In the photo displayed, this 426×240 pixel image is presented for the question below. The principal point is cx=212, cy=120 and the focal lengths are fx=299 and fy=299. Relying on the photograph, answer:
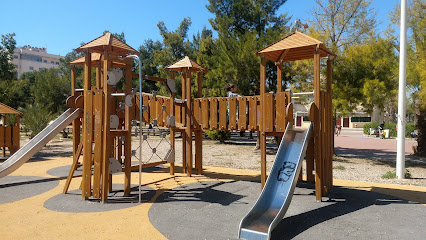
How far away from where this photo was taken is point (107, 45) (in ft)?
23.2

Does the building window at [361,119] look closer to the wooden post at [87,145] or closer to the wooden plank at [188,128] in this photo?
the wooden plank at [188,128]

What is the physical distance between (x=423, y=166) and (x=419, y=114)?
3.51 meters

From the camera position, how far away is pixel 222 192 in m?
8.06

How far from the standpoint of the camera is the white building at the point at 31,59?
87.9m

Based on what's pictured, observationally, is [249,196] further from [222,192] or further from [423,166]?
[423,166]

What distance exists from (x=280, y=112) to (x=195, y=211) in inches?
127

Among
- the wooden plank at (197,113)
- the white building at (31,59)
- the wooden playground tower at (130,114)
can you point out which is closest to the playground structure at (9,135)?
the wooden playground tower at (130,114)

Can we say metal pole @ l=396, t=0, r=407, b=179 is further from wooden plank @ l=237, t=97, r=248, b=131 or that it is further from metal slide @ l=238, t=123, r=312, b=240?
wooden plank @ l=237, t=97, r=248, b=131

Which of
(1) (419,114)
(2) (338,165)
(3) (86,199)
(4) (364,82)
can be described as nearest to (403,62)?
(4) (364,82)

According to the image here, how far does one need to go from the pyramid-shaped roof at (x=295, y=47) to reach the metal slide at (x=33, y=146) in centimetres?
531

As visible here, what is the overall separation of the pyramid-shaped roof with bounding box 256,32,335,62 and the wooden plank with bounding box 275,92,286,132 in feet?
3.97

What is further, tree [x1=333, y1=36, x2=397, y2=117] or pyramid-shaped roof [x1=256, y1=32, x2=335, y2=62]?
tree [x1=333, y1=36, x2=397, y2=117]

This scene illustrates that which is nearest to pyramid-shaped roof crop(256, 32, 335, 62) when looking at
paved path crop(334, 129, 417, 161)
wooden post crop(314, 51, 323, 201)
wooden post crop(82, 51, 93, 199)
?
wooden post crop(314, 51, 323, 201)

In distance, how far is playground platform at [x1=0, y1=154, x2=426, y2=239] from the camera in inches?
201
